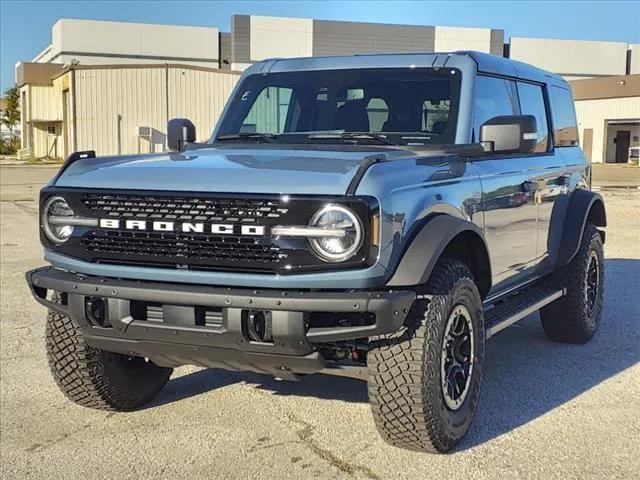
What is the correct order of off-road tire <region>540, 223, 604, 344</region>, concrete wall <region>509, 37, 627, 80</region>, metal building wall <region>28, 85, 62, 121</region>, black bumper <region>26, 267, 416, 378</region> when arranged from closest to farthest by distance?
black bumper <region>26, 267, 416, 378</region> < off-road tire <region>540, 223, 604, 344</region> < metal building wall <region>28, 85, 62, 121</region> < concrete wall <region>509, 37, 627, 80</region>

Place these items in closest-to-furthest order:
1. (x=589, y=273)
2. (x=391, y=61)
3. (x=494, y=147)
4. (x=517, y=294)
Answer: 1. (x=494, y=147)
2. (x=391, y=61)
3. (x=517, y=294)
4. (x=589, y=273)

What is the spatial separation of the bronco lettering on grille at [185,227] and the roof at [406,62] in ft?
6.81

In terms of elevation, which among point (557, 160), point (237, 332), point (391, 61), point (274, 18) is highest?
point (274, 18)

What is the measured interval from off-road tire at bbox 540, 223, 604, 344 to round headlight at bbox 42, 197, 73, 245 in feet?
11.8

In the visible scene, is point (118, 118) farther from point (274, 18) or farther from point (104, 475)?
point (104, 475)

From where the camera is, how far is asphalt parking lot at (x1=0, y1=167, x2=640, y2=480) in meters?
3.74

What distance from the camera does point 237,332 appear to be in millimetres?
3357

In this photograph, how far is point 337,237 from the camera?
10.8 feet

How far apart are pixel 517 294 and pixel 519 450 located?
168 cm

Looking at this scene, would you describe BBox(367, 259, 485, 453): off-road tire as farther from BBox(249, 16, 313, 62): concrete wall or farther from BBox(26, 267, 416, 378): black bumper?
BBox(249, 16, 313, 62): concrete wall

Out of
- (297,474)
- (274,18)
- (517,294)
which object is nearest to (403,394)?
(297,474)

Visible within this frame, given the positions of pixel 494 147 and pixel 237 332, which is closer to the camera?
pixel 237 332

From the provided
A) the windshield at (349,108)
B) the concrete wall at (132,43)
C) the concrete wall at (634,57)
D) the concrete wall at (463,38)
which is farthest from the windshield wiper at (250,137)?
the concrete wall at (634,57)

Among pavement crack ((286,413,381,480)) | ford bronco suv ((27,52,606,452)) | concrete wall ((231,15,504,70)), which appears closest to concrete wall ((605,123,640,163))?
concrete wall ((231,15,504,70))
